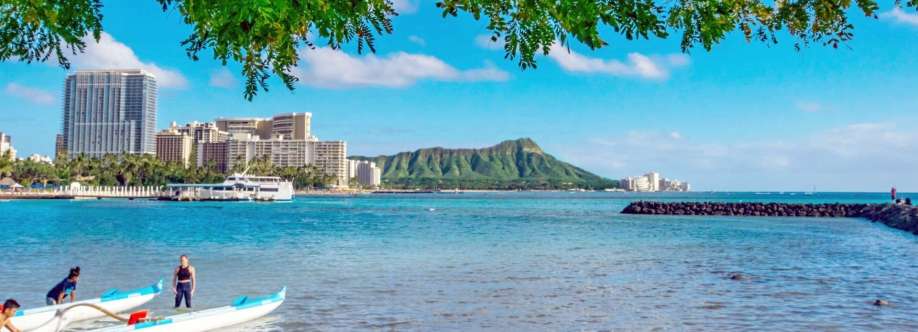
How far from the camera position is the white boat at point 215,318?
1391cm

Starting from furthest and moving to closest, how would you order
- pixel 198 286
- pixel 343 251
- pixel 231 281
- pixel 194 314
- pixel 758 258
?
pixel 343 251 → pixel 758 258 → pixel 231 281 → pixel 198 286 → pixel 194 314

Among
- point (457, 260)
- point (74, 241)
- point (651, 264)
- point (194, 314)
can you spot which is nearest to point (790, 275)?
point (651, 264)

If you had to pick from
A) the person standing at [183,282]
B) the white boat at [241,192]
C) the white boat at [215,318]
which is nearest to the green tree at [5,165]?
the white boat at [241,192]

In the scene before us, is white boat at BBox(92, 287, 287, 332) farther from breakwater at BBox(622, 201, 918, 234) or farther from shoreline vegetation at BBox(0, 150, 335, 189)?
shoreline vegetation at BBox(0, 150, 335, 189)

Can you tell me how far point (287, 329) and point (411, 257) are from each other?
16174 mm

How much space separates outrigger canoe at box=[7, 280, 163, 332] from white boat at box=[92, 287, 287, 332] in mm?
1302

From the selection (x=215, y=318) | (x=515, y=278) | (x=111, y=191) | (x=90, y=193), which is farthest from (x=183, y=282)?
(x=111, y=191)

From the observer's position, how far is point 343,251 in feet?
114

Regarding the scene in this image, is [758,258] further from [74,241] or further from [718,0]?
[74,241]

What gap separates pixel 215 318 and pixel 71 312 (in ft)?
11.3

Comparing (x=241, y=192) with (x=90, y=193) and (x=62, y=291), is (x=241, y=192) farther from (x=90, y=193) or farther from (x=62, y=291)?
(x=62, y=291)

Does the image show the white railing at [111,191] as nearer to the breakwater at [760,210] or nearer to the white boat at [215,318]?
the breakwater at [760,210]

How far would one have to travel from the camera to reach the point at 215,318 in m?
15.3

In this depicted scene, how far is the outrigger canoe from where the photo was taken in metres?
14.2
